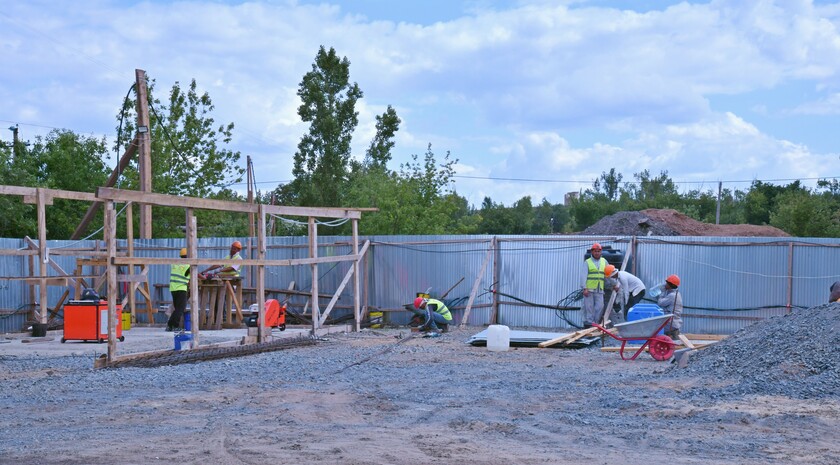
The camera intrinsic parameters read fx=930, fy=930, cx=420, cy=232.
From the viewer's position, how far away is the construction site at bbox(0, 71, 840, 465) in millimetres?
8242

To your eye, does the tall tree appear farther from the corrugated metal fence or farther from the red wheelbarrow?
Result: the red wheelbarrow

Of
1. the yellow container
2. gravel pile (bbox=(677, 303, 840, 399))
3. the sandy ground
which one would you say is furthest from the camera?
the yellow container

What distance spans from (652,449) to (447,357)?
7.52 metres

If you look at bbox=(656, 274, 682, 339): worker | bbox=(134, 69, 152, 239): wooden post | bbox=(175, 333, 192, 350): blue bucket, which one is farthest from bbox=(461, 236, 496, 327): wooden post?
bbox=(134, 69, 152, 239): wooden post

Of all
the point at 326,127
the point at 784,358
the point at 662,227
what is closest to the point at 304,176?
the point at 326,127

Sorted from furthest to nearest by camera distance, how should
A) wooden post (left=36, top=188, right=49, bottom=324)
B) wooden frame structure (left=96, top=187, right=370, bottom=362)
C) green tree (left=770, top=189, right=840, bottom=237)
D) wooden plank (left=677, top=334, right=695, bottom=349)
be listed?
1. green tree (left=770, top=189, right=840, bottom=237)
2. wooden post (left=36, top=188, right=49, bottom=324)
3. wooden plank (left=677, top=334, right=695, bottom=349)
4. wooden frame structure (left=96, top=187, right=370, bottom=362)

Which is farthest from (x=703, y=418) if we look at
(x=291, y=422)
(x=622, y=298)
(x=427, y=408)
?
(x=622, y=298)

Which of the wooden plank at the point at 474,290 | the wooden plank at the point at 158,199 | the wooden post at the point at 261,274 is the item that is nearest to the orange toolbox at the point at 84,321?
the wooden post at the point at 261,274

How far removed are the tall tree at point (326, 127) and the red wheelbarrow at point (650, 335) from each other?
1085 inches

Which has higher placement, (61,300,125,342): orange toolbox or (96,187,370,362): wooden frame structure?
(96,187,370,362): wooden frame structure

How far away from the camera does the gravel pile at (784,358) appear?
10.8m

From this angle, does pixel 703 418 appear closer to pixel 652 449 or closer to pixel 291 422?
pixel 652 449

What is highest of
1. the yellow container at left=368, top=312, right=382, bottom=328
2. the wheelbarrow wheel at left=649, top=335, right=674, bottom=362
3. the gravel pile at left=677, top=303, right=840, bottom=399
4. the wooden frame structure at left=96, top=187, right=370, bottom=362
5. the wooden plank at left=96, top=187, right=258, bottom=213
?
the wooden plank at left=96, top=187, right=258, bottom=213

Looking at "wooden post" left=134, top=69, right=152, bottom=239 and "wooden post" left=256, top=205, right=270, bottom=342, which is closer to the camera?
"wooden post" left=256, top=205, right=270, bottom=342
